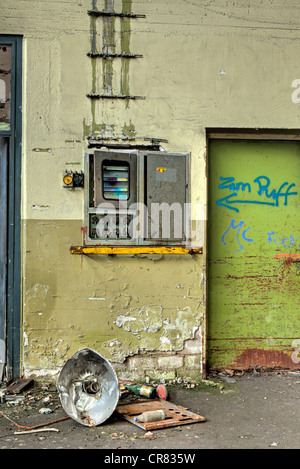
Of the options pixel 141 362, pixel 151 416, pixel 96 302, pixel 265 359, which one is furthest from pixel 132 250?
pixel 265 359

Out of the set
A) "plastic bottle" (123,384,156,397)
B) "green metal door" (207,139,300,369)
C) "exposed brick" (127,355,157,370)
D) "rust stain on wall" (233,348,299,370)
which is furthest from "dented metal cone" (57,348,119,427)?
"rust stain on wall" (233,348,299,370)

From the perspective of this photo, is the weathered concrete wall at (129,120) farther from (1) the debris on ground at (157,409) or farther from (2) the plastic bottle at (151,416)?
(2) the plastic bottle at (151,416)

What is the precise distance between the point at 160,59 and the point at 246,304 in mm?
2535

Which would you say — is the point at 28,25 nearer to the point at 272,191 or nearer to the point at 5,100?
the point at 5,100

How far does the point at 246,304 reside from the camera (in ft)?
16.6

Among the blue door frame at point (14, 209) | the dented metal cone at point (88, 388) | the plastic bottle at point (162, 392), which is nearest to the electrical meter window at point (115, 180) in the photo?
the blue door frame at point (14, 209)

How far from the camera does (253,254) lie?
16.7ft

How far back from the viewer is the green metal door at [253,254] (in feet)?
16.5

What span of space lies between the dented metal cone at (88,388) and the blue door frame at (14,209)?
908 mm

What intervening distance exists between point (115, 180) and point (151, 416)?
2.11 meters

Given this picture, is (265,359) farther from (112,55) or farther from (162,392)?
(112,55)

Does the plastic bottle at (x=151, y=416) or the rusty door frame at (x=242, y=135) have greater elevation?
the rusty door frame at (x=242, y=135)

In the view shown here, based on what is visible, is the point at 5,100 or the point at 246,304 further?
the point at 246,304
